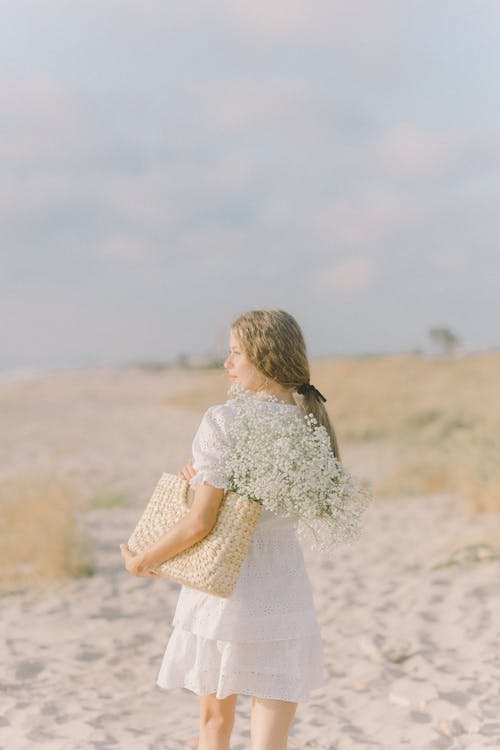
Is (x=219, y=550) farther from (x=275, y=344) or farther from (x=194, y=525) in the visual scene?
(x=275, y=344)

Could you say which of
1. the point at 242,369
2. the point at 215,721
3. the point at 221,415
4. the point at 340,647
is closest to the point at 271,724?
the point at 215,721

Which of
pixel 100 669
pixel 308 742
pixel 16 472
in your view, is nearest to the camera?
pixel 308 742

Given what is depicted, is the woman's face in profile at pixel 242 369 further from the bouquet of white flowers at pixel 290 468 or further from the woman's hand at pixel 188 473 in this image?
the woman's hand at pixel 188 473

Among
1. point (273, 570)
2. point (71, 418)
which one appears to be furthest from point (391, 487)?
point (71, 418)

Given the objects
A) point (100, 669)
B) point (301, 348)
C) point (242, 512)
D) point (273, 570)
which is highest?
point (301, 348)

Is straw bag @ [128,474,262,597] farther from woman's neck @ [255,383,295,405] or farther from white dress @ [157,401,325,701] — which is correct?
woman's neck @ [255,383,295,405]

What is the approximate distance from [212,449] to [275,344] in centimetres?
39

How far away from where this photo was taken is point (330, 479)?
291 centimetres

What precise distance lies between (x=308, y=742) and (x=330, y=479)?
2006 millimetres

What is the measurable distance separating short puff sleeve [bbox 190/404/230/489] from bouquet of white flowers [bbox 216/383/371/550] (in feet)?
0.05

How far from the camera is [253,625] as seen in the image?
2.85m

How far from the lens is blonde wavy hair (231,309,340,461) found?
2830 mm

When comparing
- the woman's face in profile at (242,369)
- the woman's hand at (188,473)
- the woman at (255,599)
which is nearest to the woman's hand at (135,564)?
the woman at (255,599)

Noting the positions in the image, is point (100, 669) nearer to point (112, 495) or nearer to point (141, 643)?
point (141, 643)
